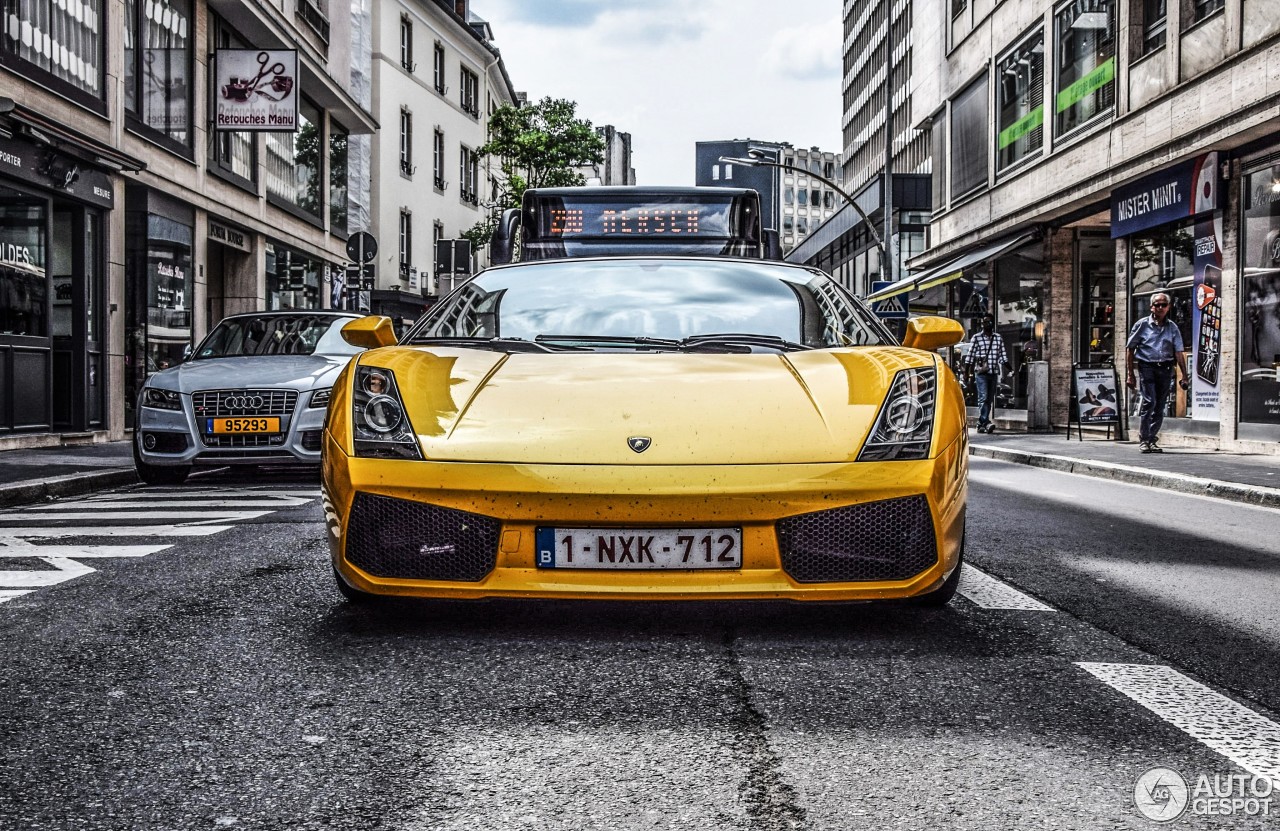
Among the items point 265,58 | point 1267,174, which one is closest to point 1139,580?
point 1267,174

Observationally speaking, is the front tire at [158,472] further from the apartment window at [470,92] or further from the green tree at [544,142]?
the apartment window at [470,92]

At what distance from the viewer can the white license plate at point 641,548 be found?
141 inches

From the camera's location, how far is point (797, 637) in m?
3.92

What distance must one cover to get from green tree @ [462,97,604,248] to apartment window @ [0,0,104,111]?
24.5 m

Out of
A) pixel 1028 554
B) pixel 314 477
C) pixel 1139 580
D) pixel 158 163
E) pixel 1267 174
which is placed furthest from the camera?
pixel 158 163

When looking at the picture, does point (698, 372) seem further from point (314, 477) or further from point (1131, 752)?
point (314, 477)

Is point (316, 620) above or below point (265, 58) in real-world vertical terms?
below

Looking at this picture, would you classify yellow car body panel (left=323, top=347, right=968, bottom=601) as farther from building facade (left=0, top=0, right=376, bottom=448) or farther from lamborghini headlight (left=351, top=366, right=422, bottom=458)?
building facade (left=0, top=0, right=376, bottom=448)

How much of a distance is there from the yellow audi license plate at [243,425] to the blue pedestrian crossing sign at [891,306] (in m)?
20.0

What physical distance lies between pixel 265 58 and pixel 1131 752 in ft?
64.7

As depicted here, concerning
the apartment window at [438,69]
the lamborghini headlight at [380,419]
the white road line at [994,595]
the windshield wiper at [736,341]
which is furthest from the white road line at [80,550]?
the apartment window at [438,69]

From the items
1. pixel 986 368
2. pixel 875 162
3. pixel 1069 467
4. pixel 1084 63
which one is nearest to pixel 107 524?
pixel 1069 467

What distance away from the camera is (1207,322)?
16.2m

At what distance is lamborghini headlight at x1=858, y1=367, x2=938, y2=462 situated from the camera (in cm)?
376
